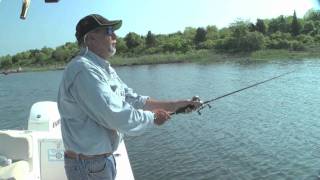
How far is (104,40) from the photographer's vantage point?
2986 mm

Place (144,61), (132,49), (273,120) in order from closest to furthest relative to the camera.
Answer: (273,120), (144,61), (132,49)

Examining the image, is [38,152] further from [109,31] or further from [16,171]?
[109,31]

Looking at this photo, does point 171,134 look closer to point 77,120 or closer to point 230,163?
point 230,163

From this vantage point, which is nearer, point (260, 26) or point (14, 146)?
point (14, 146)

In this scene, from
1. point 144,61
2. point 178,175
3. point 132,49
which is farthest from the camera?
point 132,49

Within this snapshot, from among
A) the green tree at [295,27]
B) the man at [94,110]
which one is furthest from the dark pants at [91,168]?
the green tree at [295,27]

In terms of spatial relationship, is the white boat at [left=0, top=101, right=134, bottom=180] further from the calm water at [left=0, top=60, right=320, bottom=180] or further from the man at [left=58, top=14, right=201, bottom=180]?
the calm water at [left=0, top=60, right=320, bottom=180]

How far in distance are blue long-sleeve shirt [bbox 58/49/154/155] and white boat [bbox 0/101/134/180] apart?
124 centimetres

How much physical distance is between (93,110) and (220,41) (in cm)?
8897

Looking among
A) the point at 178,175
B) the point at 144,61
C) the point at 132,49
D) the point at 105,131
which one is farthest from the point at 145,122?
the point at 132,49

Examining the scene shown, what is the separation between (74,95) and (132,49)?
328 feet

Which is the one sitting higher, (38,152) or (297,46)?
(38,152)

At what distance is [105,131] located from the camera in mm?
2936

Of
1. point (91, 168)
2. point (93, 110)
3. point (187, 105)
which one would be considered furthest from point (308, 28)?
point (93, 110)
